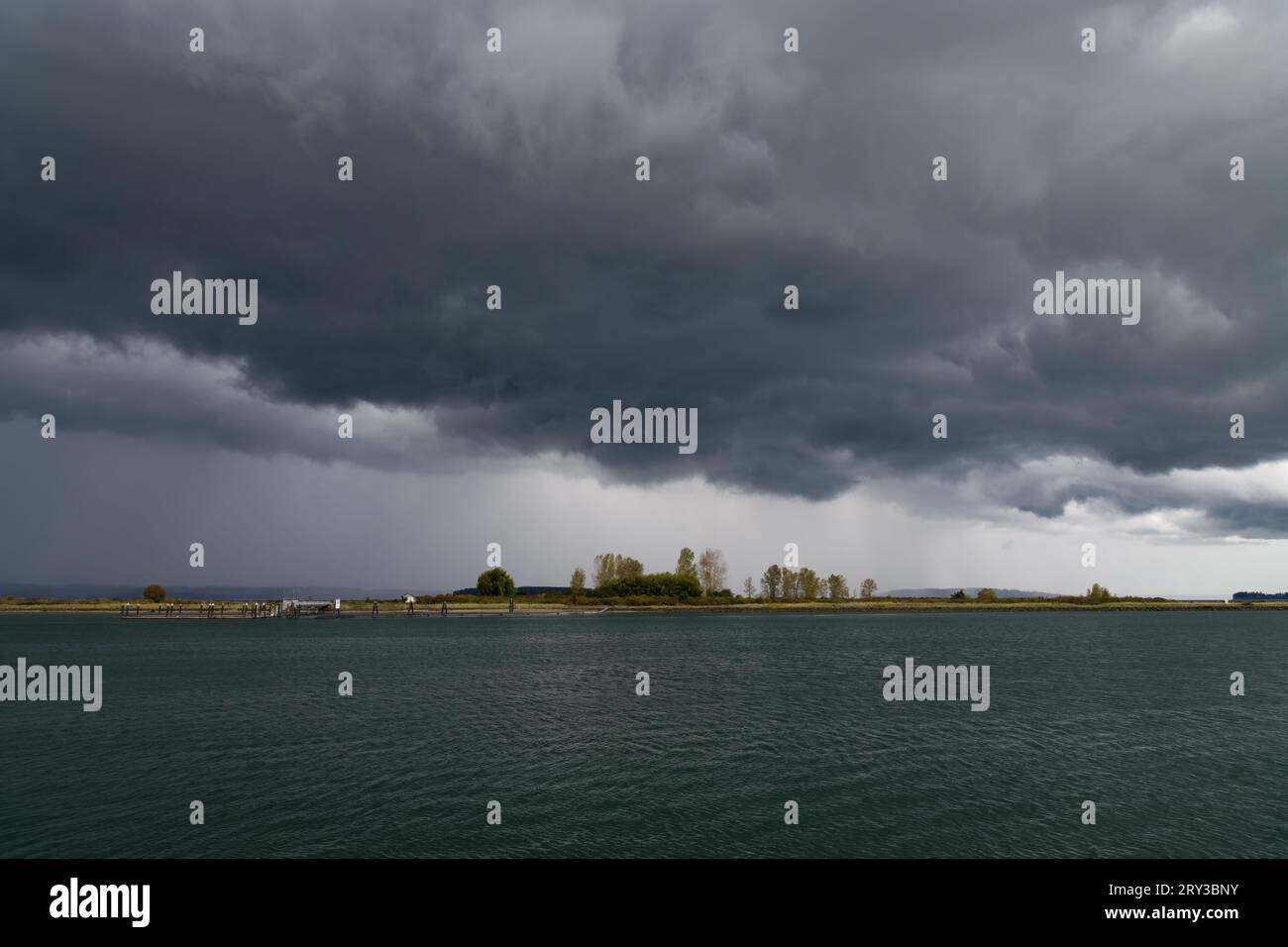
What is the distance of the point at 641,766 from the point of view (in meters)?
46.2

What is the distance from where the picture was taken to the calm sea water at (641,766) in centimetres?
3381

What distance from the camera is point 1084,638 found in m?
171

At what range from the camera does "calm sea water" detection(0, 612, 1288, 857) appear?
3381 centimetres
